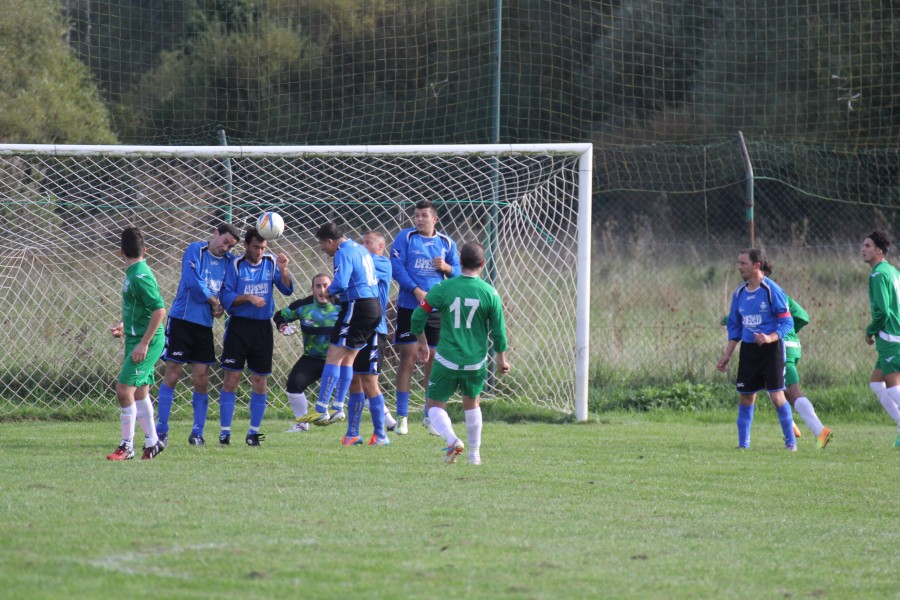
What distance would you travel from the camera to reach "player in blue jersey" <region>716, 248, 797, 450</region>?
28.8 feet

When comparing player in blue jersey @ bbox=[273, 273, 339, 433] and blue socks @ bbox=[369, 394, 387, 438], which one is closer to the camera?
blue socks @ bbox=[369, 394, 387, 438]

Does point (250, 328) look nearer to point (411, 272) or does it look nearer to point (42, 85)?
point (411, 272)

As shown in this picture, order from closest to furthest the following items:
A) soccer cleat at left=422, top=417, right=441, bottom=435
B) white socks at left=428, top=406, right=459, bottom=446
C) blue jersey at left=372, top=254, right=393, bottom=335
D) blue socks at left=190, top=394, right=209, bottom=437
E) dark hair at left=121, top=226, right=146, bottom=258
Answer: white socks at left=428, top=406, right=459, bottom=446, dark hair at left=121, top=226, right=146, bottom=258, blue socks at left=190, top=394, right=209, bottom=437, soccer cleat at left=422, top=417, right=441, bottom=435, blue jersey at left=372, top=254, right=393, bottom=335

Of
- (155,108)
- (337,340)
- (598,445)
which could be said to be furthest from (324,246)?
(155,108)

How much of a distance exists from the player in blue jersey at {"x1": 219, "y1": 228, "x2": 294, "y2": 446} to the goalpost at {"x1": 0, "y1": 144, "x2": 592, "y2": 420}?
2479mm

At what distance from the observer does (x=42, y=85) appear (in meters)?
19.8

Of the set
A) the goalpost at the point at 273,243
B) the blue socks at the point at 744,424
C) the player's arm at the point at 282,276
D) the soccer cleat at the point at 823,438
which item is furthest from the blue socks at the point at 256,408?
the soccer cleat at the point at 823,438

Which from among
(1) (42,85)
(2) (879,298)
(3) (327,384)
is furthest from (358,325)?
(1) (42,85)

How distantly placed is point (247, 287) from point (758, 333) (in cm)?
426

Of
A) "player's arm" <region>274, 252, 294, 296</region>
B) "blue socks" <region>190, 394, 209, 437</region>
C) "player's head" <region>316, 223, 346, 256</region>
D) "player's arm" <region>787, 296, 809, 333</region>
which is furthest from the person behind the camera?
"player's arm" <region>787, 296, 809, 333</region>

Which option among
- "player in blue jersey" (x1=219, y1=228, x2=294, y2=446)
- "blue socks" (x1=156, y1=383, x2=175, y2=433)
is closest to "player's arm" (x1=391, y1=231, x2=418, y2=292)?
"player in blue jersey" (x1=219, y1=228, x2=294, y2=446)

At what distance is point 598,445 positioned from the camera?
8.98m

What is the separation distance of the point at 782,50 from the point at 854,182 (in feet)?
15.8

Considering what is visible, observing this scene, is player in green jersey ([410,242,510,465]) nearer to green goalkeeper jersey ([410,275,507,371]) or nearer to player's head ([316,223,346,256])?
green goalkeeper jersey ([410,275,507,371])
